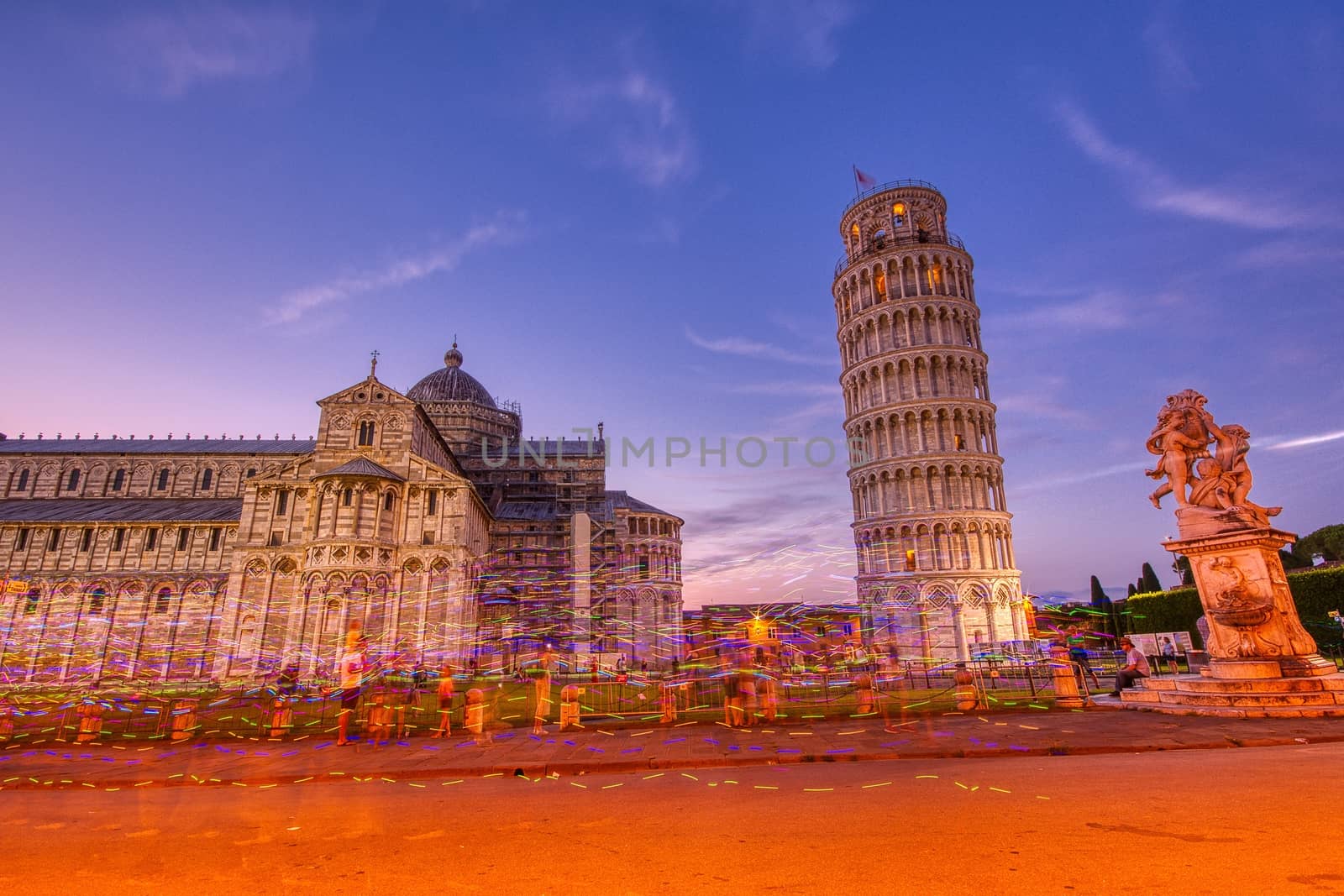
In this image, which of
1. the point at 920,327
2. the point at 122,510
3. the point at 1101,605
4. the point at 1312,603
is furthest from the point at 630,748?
the point at 1101,605

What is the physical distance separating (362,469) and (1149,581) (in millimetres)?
73856

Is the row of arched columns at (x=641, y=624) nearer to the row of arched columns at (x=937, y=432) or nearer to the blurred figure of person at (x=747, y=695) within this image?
the row of arched columns at (x=937, y=432)

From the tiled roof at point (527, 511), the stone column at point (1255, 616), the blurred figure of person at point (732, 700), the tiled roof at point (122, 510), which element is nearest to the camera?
the stone column at point (1255, 616)

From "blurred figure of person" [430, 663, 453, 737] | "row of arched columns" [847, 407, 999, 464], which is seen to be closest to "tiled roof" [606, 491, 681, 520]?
"row of arched columns" [847, 407, 999, 464]

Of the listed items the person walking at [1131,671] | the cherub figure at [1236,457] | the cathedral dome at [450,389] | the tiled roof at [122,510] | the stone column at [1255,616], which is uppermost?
the cathedral dome at [450,389]

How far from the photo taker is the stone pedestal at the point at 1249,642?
12.8 meters

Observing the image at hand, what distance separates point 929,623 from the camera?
42.8 m

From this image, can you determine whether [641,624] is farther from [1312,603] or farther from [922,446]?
[1312,603]

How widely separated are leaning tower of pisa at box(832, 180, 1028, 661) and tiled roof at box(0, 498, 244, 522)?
45.2 meters

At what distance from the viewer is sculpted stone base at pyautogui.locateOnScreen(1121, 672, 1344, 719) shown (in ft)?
41.0

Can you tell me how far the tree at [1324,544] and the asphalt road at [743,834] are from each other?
6897cm

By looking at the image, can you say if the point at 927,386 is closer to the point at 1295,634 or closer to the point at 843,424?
the point at 843,424

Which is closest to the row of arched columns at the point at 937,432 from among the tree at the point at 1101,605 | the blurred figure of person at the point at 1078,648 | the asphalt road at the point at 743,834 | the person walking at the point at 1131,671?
the blurred figure of person at the point at 1078,648

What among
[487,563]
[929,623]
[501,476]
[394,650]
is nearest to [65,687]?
[394,650]
